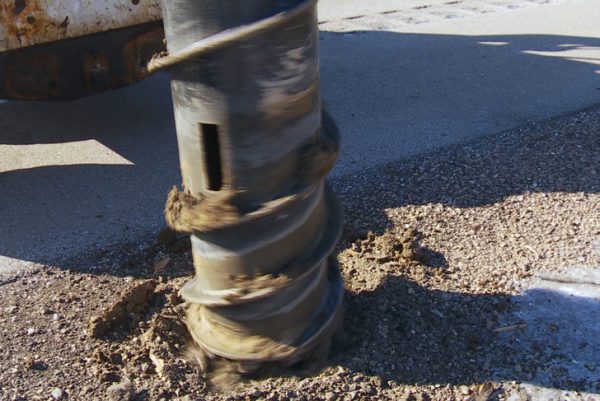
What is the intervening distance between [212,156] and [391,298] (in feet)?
4.18

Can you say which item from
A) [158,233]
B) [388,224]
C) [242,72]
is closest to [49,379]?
[158,233]

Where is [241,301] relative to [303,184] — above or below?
below

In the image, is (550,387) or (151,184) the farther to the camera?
(151,184)

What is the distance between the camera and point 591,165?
15.6ft

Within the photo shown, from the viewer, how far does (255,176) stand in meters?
2.43

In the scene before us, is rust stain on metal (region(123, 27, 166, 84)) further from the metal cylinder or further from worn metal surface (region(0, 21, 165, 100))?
the metal cylinder

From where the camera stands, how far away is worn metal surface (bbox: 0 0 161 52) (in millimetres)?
4340

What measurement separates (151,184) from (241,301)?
2.44 metres

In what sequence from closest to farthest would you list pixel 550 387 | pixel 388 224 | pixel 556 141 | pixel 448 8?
pixel 550 387, pixel 388 224, pixel 556 141, pixel 448 8

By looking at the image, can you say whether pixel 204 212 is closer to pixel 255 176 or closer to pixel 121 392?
pixel 255 176

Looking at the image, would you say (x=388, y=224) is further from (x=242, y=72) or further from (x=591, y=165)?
(x=242, y=72)

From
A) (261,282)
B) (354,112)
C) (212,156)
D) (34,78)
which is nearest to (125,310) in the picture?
(261,282)

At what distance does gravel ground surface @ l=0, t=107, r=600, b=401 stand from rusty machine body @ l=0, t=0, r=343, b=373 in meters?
0.22

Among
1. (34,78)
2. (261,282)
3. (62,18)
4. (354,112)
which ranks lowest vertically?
(354,112)
